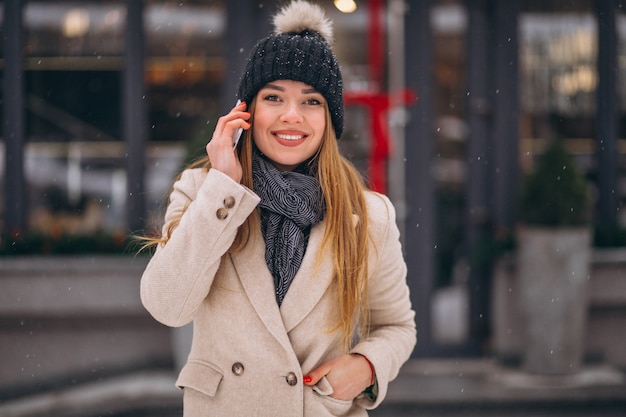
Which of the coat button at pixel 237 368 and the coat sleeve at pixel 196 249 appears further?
the coat button at pixel 237 368

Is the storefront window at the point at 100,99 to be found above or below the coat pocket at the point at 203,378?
above

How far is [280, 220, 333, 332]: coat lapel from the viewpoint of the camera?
6.73 feet

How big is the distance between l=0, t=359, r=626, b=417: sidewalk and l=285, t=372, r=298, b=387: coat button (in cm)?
328

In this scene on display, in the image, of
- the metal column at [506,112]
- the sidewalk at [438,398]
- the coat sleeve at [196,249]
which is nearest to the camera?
the coat sleeve at [196,249]

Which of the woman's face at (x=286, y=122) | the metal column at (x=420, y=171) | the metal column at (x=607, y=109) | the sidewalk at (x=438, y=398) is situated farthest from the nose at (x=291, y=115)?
the metal column at (x=607, y=109)

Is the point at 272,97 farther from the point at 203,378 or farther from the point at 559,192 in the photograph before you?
the point at 559,192

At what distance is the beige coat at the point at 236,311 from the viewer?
1905 millimetres

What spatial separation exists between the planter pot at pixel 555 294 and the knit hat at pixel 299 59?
3.67 meters

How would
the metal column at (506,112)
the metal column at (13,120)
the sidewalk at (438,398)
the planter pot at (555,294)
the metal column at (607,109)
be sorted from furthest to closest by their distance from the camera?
the metal column at (607,109) → the metal column at (506,112) → the metal column at (13,120) → the planter pot at (555,294) → the sidewalk at (438,398)

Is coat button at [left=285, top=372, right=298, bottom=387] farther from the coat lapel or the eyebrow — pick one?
the eyebrow

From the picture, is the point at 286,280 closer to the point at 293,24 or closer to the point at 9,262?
the point at 293,24

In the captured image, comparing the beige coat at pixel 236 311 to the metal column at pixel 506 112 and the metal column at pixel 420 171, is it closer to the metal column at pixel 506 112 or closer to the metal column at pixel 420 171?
the metal column at pixel 420 171

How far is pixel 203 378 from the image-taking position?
2041 mm

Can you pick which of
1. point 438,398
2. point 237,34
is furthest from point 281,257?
point 237,34
